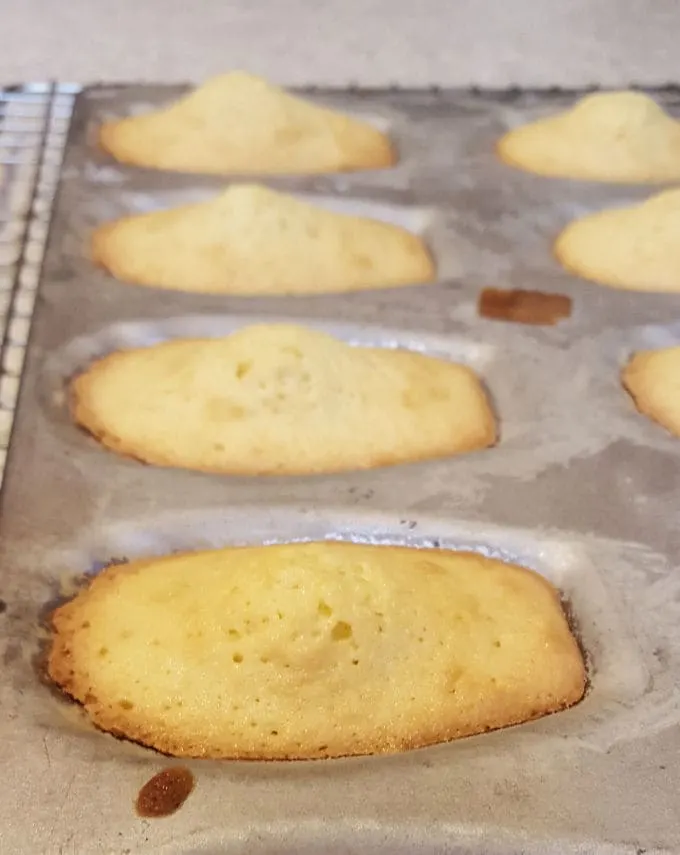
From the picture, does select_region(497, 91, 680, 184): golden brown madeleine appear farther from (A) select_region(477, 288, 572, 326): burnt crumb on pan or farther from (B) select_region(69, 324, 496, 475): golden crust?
(B) select_region(69, 324, 496, 475): golden crust

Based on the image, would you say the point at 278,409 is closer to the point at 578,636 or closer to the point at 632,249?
the point at 578,636

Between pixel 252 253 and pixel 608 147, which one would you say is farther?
pixel 608 147

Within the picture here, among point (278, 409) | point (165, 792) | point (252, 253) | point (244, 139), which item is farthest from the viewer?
point (244, 139)

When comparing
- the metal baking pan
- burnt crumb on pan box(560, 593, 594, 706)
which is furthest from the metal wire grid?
burnt crumb on pan box(560, 593, 594, 706)

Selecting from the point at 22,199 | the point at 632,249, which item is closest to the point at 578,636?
the point at 632,249

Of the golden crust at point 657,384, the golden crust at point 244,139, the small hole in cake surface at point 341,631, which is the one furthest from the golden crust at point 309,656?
the golden crust at point 244,139

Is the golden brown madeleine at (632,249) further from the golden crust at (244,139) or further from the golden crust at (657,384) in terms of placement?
the golden crust at (244,139)

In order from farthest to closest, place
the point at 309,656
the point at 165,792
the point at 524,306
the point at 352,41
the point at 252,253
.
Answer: the point at 352,41
the point at 252,253
the point at 524,306
the point at 309,656
the point at 165,792
